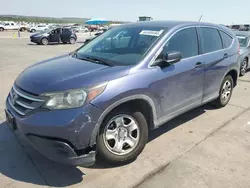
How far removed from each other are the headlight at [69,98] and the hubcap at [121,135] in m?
0.45

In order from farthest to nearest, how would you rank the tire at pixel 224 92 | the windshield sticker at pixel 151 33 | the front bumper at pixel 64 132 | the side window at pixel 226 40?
the tire at pixel 224 92 < the side window at pixel 226 40 < the windshield sticker at pixel 151 33 < the front bumper at pixel 64 132

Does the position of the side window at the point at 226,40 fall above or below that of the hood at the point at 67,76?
above

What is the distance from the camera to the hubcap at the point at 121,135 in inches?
112

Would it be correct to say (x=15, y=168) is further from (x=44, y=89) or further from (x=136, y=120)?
(x=136, y=120)

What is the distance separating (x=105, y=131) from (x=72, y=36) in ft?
70.0

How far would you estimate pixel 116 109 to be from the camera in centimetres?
280

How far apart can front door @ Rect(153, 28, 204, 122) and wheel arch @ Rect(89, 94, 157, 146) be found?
163mm

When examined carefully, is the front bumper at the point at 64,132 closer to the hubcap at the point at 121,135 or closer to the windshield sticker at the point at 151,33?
the hubcap at the point at 121,135

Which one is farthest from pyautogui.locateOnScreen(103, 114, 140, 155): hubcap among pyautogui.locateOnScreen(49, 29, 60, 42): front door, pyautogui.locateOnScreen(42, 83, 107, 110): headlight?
pyautogui.locateOnScreen(49, 29, 60, 42): front door

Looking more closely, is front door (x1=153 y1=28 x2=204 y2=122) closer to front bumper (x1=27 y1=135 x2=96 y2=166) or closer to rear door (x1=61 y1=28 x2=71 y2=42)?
front bumper (x1=27 y1=135 x2=96 y2=166)

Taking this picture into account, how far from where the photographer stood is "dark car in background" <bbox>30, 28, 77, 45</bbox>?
20742mm

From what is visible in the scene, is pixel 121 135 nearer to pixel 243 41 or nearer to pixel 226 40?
pixel 226 40

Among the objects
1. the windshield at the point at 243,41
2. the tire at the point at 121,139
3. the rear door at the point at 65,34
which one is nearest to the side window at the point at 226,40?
the tire at the point at 121,139

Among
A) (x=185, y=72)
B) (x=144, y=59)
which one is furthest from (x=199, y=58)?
(x=144, y=59)
